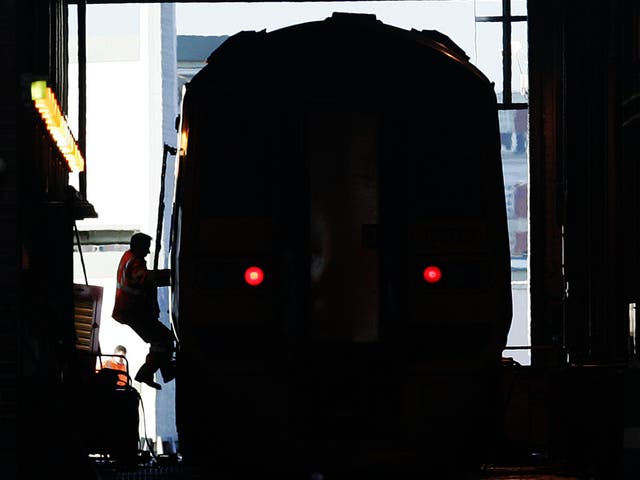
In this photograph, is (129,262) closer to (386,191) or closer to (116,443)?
(116,443)

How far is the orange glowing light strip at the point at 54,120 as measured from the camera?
9242mm

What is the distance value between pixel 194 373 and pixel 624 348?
5.40 metres

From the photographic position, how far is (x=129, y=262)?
1320 cm

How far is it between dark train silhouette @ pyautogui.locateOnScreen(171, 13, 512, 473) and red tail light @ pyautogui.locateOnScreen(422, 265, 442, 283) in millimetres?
13

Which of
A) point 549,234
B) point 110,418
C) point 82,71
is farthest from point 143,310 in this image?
point 549,234

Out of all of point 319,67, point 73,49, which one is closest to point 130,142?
point 73,49

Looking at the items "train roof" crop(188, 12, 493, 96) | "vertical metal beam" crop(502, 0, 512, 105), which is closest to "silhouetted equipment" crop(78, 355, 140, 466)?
"train roof" crop(188, 12, 493, 96)

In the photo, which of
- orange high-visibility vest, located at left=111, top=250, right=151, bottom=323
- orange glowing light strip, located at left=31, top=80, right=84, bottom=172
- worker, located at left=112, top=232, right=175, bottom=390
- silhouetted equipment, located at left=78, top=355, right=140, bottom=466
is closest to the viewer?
orange glowing light strip, located at left=31, top=80, right=84, bottom=172

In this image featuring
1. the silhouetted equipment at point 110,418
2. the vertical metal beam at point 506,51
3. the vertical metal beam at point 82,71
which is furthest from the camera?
the vertical metal beam at point 506,51

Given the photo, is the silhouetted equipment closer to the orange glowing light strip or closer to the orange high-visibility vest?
the orange high-visibility vest

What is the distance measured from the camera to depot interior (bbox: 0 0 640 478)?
9.65 metres

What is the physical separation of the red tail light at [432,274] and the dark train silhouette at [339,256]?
0.04ft

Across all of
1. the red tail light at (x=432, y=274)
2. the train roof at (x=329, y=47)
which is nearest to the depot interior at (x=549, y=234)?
the train roof at (x=329, y=47)

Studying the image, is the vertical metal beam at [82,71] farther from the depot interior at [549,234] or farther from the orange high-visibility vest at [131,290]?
the orange high-visibility vest at [131,290]
